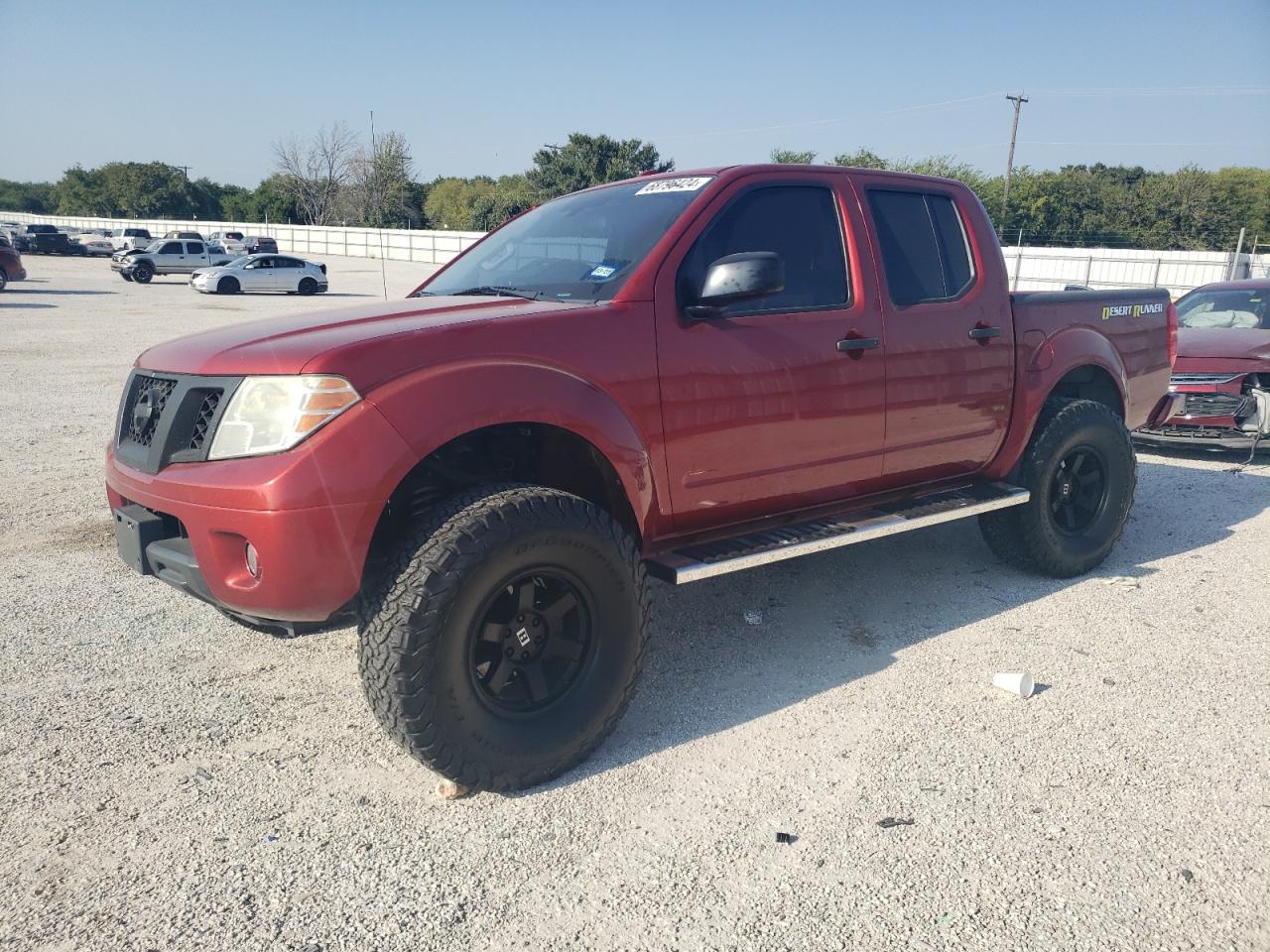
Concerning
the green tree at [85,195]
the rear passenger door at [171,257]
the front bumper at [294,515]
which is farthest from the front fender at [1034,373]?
the green tree at [85,195]

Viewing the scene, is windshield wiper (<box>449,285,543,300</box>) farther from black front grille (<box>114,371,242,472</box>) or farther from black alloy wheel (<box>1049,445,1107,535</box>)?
black alloy wheel (<box>1049,445,1107,535</box>)

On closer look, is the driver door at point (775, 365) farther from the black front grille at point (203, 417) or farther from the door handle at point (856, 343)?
the black front grille at point (203, 417)

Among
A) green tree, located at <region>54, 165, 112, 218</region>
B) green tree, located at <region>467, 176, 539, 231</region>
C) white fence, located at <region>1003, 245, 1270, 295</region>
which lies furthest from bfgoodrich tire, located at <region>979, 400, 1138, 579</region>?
green tree, located at <region>54, 165, 112, 218</region>

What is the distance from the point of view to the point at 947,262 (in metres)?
4.49

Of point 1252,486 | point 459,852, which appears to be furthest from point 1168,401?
point 459,852

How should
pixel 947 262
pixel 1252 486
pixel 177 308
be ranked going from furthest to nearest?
1. pixel 177 308
2. pixel 1252 486
3. pixel 947 262

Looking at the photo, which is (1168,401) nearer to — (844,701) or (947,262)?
(947,262)

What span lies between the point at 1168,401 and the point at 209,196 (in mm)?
98837

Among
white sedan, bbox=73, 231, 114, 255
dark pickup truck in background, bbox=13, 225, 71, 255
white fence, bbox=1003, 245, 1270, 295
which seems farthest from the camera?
white sedan, bbox=73, 231, 114, 255

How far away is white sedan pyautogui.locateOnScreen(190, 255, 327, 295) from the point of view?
29.7 metres

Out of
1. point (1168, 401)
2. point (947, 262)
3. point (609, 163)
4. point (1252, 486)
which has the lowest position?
point (1252, 486)

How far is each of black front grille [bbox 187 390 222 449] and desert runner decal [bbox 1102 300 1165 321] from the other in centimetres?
456

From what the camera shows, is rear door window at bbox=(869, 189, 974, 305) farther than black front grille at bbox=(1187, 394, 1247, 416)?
No

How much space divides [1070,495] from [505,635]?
11.5 feet
